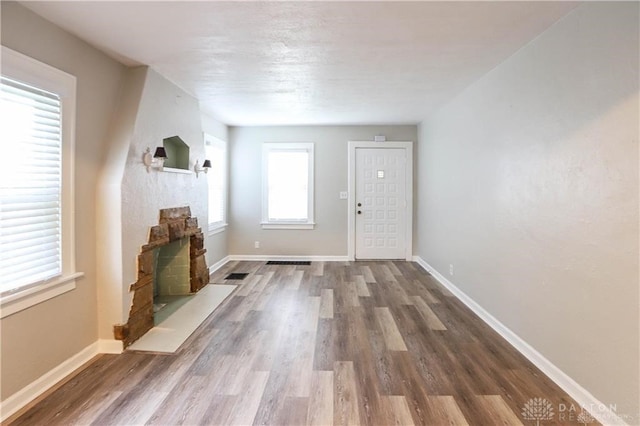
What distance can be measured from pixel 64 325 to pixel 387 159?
4.94 metres

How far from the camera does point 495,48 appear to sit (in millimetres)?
2580

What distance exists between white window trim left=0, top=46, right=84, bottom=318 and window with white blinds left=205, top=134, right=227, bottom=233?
2.58 metres

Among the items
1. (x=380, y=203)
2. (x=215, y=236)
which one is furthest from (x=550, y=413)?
(x=215, y=236)

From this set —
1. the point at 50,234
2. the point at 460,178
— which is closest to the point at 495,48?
the point at 460,178

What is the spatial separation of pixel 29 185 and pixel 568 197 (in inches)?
134

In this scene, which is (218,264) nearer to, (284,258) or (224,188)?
(284,258)

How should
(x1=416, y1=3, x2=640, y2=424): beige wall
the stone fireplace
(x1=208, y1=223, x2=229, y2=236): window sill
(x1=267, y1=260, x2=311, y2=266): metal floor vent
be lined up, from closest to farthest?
1. (x1=416, y1=3, x2=640, y2=424): beige wall
2. the stone fireplace
3. (x1=208, y1=223, x2=229, y2=236): window sill
4. (x1=267, y1=260, x2=311, y2=266): metal floor vent

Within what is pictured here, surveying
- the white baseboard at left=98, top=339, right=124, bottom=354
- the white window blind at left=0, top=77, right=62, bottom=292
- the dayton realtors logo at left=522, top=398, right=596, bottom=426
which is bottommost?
the dayton realtors logo at left=522, top=398, right=596, bottom=426

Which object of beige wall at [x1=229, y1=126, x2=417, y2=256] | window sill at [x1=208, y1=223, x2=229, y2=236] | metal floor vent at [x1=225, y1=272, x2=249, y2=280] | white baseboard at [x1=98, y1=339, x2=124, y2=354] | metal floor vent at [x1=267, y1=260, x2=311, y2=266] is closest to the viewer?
white baseboard at [x1=98, y1=339, x2=124, y2=354]

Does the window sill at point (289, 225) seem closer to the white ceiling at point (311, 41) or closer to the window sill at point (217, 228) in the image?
the window sill at point (217, 228)

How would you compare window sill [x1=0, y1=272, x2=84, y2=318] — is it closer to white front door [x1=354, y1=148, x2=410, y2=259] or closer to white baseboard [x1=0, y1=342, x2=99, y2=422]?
white baseboard [x1=0, y1=342, x2=99, y2=422]

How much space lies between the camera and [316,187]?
5.87 metres

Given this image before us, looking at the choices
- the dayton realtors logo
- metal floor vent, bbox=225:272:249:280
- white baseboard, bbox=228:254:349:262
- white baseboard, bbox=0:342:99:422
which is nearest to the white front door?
white baseboard, bbox=228:254:349:262

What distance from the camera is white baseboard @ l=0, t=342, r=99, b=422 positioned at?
1926 mm
